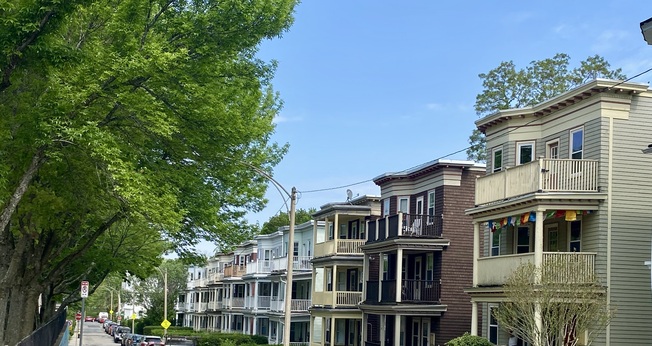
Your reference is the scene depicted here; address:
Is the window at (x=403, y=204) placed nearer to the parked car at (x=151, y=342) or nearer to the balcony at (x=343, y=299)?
the balcony at (x=343, y=299)

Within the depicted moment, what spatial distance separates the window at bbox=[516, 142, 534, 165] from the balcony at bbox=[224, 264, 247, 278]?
176ft

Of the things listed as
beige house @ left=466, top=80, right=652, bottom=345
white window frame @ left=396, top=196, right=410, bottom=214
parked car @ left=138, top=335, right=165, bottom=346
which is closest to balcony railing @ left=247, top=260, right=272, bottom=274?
parked car @ left=138, top=335, right=165, bottom=346

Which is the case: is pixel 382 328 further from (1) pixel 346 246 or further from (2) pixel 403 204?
(1) pixel 346 246

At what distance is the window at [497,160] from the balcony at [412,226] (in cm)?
787

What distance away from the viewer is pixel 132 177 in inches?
803

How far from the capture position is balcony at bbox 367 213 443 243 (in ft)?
133

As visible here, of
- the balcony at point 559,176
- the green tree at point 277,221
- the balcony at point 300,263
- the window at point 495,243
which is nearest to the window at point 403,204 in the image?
the window at point 495,243

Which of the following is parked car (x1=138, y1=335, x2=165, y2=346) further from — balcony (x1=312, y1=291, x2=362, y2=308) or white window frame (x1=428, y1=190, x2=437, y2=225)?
white window frame (x1=428, y1=190, x2=437, y2=225)

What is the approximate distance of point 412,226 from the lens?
136 ft

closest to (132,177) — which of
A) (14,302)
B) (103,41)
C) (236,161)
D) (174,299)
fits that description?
(103,41)

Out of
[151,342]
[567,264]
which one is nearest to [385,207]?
[567,264]

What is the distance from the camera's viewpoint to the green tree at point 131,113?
769 inches

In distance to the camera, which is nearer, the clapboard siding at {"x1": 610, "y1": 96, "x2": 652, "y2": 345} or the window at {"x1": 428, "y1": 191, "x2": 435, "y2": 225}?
the clapboard siding at {"x1": 610, "y1": 96, "x2": 652, "y2": 345}

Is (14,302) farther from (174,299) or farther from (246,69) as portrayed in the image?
(174,299)
